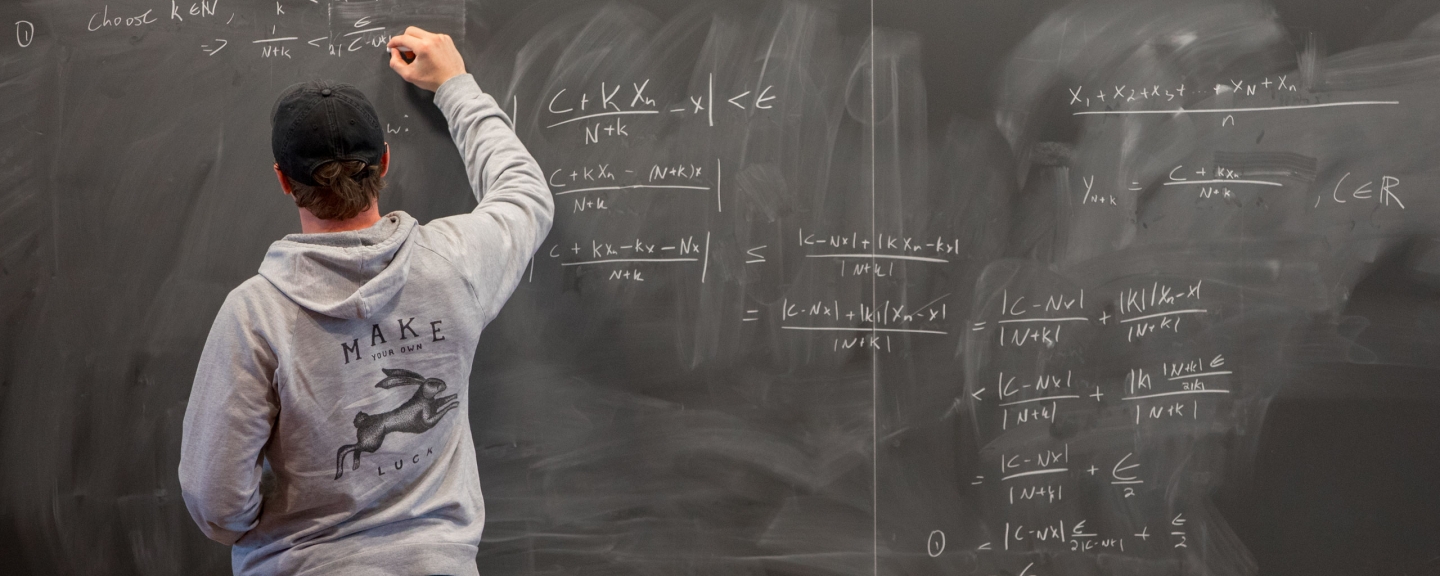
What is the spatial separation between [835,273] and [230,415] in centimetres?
123

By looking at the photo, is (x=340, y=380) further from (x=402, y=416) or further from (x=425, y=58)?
(x=425, y=58)

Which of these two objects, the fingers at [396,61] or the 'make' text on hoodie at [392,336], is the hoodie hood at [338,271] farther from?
the fingers at [396,61]

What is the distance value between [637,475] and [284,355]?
87cm

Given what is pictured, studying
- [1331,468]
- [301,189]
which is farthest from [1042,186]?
[301,189]

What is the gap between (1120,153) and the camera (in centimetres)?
208

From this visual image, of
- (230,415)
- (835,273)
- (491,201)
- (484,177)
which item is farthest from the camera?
(835,273)

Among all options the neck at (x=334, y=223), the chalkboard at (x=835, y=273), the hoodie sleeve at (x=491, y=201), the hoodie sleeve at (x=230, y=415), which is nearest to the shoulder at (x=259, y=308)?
the hoodie sleeve at (x=230, y=415)

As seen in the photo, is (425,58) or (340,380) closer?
(340,380)

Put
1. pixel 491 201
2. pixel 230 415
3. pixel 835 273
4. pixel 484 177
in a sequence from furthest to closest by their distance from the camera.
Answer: pixel 835 273 → pixel 484 177 → pixel 491 201 → pixel 230 415

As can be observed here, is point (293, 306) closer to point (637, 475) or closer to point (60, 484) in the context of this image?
point (637, 475)

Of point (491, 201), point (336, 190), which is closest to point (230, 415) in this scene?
point (336, 190)

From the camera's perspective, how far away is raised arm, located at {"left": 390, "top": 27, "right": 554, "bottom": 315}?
5.37ft

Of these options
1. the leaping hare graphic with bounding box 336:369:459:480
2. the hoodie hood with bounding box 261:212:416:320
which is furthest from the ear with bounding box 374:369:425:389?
the hoodie hood with bounding box 261:212:416:320

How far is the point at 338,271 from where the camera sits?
147 cm
